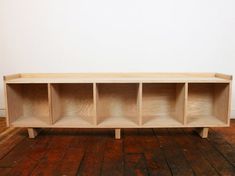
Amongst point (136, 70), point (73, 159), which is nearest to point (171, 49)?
point (136, 70)

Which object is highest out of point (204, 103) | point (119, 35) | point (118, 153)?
point (119, 35)

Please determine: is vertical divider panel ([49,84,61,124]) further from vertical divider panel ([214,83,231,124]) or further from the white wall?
vertical divider panel ([214,83,231,124])

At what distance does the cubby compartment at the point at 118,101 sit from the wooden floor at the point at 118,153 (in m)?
0.14

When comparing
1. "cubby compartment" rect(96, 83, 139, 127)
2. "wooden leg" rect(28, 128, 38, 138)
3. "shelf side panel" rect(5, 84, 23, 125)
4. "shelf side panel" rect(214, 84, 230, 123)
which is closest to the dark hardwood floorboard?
"cubby compartment" rect(96, 83, 139, 127)

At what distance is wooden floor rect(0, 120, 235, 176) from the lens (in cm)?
109

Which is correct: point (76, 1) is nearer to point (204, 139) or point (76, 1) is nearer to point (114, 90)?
point (114, 90)

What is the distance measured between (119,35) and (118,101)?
0.58m

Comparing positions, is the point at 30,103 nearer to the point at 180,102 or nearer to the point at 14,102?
the point at 14,102

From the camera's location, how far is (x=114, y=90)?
160 centimetres

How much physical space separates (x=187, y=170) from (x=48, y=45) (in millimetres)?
1423

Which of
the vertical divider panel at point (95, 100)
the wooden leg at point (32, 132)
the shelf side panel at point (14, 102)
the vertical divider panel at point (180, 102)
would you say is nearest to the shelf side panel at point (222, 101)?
the vertical divider panel at point (180, 102)

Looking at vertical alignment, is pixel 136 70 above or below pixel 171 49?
below

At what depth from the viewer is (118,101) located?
1614mm

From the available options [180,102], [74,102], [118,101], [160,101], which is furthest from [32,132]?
[180,102]
